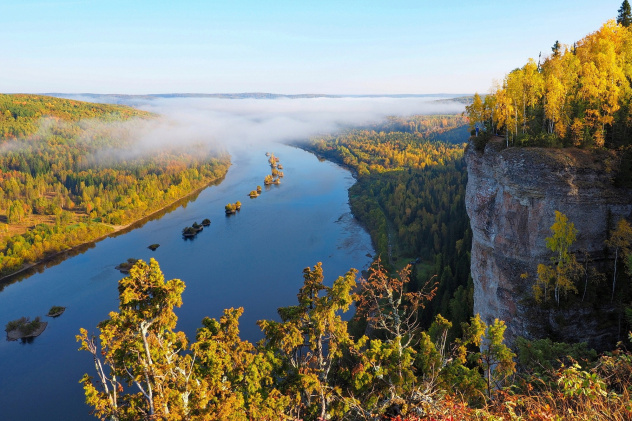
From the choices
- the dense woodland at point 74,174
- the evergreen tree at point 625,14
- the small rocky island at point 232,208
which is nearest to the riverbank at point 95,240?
the dense woodland at point 74,174

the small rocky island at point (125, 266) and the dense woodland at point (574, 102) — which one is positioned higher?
the dense woodland at point (574, 102)

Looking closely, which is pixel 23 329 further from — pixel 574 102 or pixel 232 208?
pixel 574 102

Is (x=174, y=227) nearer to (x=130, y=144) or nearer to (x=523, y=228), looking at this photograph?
(x=523, y=228)

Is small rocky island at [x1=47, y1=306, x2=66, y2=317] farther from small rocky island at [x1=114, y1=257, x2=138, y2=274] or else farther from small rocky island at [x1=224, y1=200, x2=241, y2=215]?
small rocky island at [x1=224, y1=200, x2=241, y2=215]

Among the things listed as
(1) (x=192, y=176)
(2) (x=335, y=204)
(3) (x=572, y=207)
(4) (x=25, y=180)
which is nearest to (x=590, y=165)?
(3) (x=572, y=207)

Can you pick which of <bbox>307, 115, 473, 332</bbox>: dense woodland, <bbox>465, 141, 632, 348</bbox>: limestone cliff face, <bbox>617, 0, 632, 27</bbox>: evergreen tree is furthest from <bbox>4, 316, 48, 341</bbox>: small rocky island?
<bbox>617, 0, 632, 27</bbox>: evergreen tree

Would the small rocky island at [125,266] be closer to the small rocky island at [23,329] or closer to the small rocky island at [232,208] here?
the small rocky island at [23,329]
